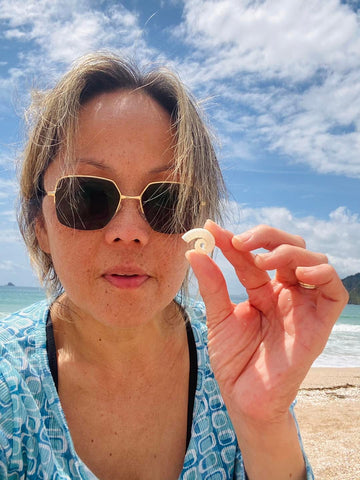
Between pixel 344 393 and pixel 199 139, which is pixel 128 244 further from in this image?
pixel 344 393

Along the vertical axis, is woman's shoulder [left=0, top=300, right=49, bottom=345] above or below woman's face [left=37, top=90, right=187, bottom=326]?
below

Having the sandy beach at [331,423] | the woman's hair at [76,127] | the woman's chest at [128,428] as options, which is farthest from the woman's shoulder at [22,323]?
the sandy beach at [331,423]

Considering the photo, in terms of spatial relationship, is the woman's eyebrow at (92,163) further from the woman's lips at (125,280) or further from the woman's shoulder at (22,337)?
the woman's shoulder at (22,337)

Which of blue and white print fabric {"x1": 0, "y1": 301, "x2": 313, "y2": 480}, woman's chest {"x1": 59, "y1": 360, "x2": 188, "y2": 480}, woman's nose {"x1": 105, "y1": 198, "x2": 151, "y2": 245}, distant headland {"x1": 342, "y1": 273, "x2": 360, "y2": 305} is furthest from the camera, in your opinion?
distant headland {"x1": 342, "y1": 273, "x2": 360, "y2": 305}

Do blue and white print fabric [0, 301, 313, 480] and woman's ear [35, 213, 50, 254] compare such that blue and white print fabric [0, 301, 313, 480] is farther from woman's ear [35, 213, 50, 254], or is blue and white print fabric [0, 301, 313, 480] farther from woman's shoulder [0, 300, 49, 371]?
woman's ear [35, 213, 50, 254]

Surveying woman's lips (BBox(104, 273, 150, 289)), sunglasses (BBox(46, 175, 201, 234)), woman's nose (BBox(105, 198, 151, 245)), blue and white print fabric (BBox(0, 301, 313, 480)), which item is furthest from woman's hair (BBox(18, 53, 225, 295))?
blue and white print fabric (BBox(0, 301, 313, 480))

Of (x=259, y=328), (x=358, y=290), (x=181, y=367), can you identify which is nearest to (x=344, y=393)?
(x=181, y=367)
